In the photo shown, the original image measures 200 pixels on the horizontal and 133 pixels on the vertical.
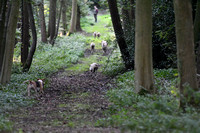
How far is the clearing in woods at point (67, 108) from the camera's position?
25.7ft

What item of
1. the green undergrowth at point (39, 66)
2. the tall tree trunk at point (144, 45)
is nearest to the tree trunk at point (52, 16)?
the green undergrowth at point (39, 66)

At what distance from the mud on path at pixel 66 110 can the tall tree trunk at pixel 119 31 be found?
2147 mm

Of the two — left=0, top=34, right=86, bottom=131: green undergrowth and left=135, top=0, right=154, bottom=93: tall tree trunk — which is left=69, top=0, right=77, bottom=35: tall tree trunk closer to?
left=0, top=34, right=86, bottom=131: green undergrowth

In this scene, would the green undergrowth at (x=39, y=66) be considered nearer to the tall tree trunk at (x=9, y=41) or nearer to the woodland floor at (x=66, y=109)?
the woodland floor at (x=66, y=109)

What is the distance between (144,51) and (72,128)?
424cm

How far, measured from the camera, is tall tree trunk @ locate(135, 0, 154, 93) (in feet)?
33.8

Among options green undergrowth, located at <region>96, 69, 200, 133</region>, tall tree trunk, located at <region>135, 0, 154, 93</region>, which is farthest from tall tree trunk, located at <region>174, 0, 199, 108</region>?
tall tree trunk, located at <region>135, 0, 154, 93</region>

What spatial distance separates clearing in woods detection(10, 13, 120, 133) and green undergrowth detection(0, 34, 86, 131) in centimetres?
44

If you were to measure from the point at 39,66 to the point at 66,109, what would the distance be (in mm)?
11402

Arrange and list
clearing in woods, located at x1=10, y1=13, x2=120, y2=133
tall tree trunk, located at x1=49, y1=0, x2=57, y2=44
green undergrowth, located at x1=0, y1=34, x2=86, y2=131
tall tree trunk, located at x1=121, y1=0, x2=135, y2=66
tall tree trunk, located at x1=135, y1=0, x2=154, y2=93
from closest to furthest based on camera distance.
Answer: clearing in woods, located at x1=10, y1=13, x2=120, y2=133 < tall tree trunk, located at x1=135, y1=0, x2=154, y2=93 < green undergrowth, located at x1=0, y1=34, x2=86, y2=131 < tall tree trunk, located at x1=121, y1=0, x2=135, y2=66 < tall tree trunk, located at x1=49, y1=0, x2=57, y2=44

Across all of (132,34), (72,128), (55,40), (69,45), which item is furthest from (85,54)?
(72,128)

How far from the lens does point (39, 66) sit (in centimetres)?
2122

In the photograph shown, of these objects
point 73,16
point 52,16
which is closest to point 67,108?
point 52,16

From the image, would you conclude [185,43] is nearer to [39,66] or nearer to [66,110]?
[66,110]
